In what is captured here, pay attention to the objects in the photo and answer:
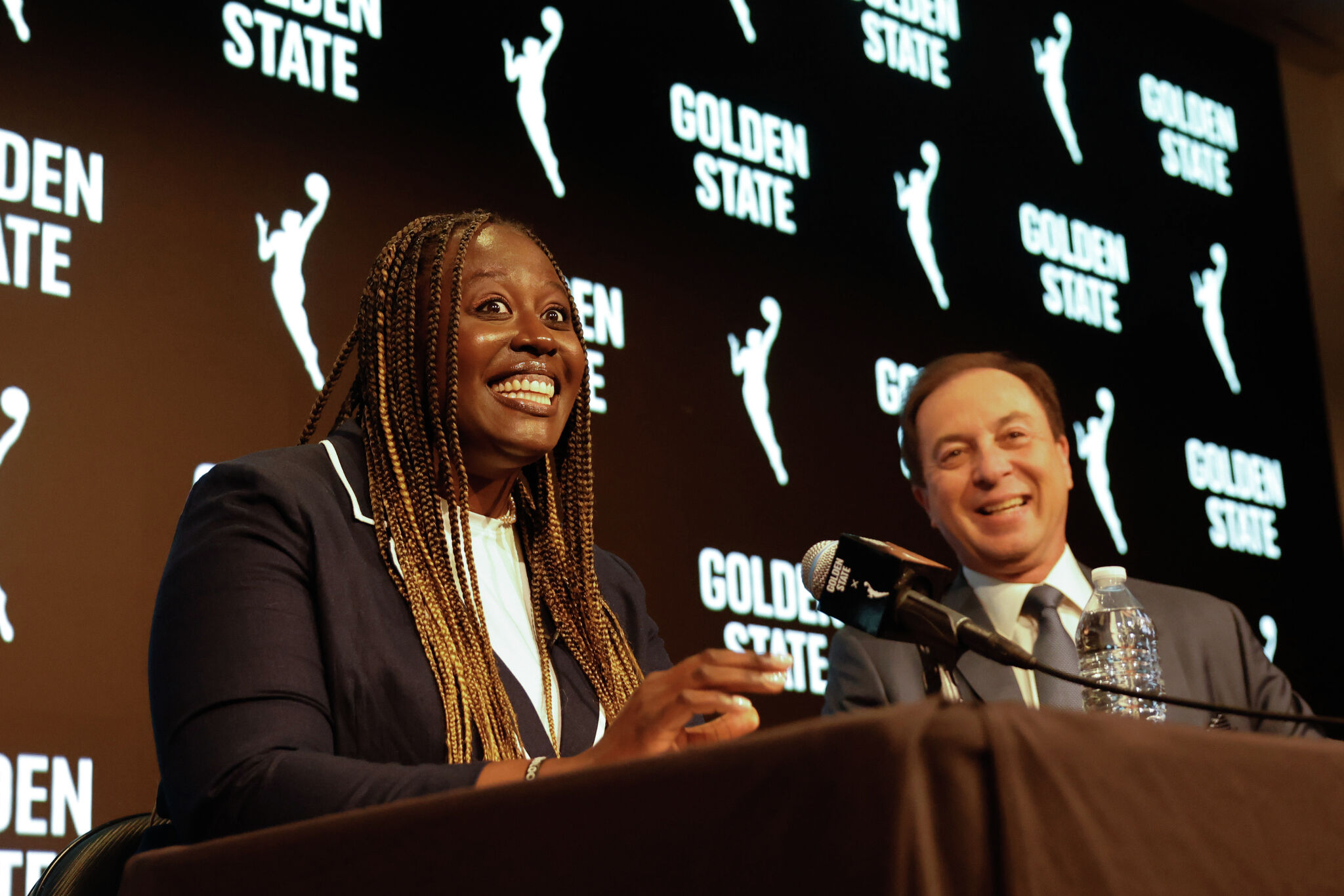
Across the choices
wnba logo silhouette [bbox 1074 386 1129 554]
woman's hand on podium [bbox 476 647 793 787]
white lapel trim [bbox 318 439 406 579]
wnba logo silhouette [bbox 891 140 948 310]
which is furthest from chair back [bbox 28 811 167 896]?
wnba logo silhouette [bbox 1074 386 1129 554]

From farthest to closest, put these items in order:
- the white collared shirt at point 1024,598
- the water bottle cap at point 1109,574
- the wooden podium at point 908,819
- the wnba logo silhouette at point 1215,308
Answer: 1. the wnba logo silhouette at point 1215,308
2. the white collared shirt at point 1024,598
3. the water bottle cap at point 1109,574
4. the wooden podium at point 908,819

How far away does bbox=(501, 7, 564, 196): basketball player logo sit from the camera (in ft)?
11.7

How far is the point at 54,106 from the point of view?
283 cm

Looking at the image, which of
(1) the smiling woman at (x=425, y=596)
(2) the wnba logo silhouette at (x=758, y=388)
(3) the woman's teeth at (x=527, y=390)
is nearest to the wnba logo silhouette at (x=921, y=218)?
(2) the wnba logo silhouette at (x=758, y=388)

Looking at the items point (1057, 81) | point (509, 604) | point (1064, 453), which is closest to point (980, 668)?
point (1064, 453)

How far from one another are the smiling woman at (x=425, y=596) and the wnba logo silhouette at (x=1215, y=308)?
3.43m

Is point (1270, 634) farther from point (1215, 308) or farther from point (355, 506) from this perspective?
point (355, 506)

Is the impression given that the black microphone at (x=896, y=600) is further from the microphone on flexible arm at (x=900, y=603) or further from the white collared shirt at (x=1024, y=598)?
the white collared shirt at (x=1024, y=598)

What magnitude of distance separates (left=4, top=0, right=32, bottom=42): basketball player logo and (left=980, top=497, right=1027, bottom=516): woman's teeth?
6.77 feet

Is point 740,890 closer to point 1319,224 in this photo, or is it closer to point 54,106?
point 54,106

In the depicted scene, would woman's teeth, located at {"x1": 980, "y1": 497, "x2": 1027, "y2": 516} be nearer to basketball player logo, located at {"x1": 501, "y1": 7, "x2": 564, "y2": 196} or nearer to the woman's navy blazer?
the woman's navy blazer

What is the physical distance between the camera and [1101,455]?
14.8ft

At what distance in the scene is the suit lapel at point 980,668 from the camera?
2305 millimetres

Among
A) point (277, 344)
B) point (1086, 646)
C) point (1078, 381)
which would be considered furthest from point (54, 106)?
point (1078, 381)
